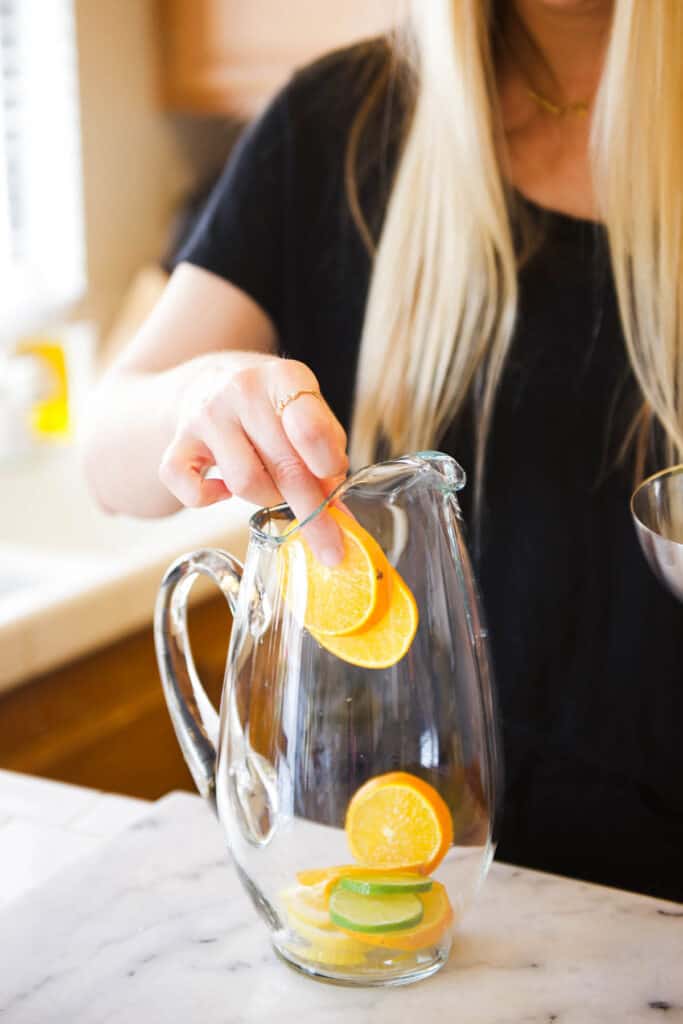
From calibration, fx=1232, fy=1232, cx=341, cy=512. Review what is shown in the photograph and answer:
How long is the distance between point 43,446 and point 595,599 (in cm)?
126

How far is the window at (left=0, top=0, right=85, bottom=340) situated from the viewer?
195cm

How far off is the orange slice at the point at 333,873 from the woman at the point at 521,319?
1.00ft

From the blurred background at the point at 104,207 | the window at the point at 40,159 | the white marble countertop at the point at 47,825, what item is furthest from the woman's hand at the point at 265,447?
the window at the point at 40,159

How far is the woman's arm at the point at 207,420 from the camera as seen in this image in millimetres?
530

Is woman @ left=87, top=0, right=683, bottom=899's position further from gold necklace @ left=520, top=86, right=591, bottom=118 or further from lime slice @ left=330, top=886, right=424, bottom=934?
lime slice @ left=330, top=886, right=424, bottom=934

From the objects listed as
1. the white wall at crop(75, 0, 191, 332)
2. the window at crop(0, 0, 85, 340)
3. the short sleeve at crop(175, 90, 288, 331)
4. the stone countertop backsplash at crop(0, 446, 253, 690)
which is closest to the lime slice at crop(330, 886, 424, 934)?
the short sleeve at crop(175, 90, 288, 331)

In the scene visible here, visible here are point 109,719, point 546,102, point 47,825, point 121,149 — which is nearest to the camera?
point 47,825

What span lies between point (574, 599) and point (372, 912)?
39cm

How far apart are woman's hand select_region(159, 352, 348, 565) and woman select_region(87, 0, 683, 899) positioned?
0.59 feet

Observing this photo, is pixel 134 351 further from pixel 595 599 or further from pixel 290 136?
pixel 595 599

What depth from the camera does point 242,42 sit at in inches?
82.0

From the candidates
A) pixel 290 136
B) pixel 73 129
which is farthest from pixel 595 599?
pixel 73 129

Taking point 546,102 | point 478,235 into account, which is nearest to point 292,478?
point 478,235

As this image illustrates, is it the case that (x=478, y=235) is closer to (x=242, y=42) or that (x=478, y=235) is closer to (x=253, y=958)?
(x=253, y=958)
